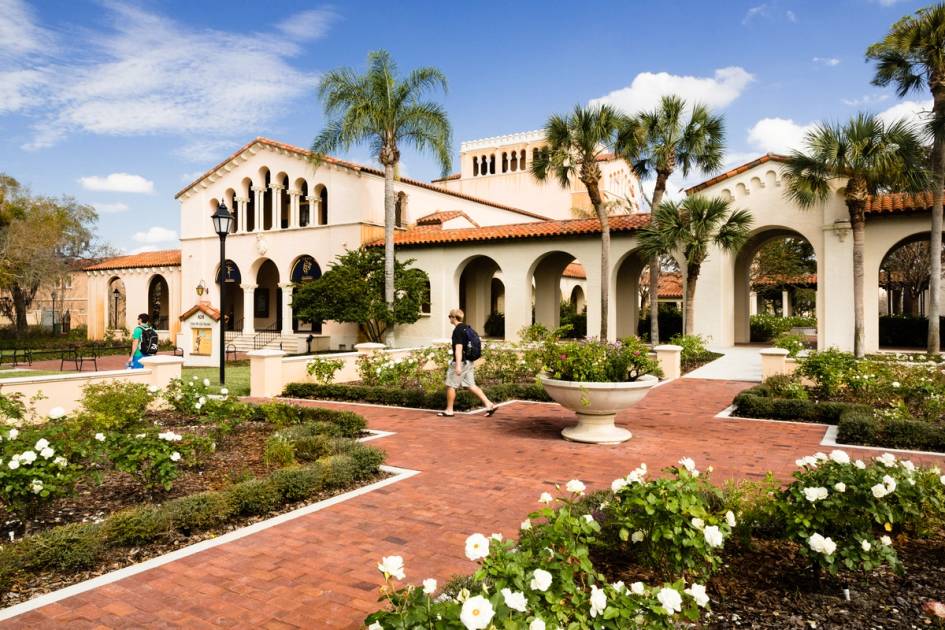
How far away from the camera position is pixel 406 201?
1215 inches

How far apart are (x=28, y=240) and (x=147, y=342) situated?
28.6 m

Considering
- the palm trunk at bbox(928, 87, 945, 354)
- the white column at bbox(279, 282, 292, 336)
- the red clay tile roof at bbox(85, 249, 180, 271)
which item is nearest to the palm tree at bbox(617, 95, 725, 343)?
the palm trunk at bbox(928, 87, 945, 354)

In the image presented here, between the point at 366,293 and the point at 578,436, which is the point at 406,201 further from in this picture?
the point at 578,436

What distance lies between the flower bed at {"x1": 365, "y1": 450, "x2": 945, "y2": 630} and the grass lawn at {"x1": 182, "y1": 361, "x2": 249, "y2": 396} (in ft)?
Answer: 36.3

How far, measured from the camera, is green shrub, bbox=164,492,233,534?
4.70 m

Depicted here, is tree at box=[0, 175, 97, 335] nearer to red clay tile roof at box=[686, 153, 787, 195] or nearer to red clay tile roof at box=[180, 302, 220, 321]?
red clay tile roof at box=[180, 302, 220, 321]

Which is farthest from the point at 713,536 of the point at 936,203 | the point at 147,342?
the point at 936,203

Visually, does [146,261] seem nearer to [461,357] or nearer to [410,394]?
[410,394]

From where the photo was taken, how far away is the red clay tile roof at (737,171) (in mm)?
21188

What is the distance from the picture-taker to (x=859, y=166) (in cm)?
1738

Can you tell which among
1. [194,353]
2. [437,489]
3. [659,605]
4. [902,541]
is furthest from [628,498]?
[194,353]

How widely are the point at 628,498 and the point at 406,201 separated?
93.2 feet

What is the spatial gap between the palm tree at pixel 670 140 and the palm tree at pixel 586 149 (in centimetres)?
69

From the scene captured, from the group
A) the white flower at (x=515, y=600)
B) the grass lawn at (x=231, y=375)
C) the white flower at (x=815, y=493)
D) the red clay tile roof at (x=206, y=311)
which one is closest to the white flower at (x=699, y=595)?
the white flower at (x=515, y=600)
